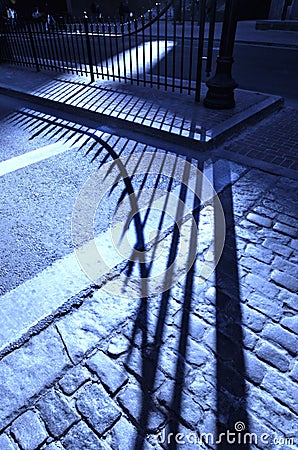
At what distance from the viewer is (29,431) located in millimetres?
1723

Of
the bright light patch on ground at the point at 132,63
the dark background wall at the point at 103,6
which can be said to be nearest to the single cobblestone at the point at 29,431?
the bright light patch on ground at the point at 132,63

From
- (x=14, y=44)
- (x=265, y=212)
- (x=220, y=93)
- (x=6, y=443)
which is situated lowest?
(x=6, y=443)

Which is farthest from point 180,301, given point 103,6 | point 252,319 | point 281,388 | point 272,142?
point 103,6

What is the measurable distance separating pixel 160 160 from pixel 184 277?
2208 mm

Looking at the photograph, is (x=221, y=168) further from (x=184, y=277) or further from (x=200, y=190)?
(x=184, y=277)

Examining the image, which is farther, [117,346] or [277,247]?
[277,247]

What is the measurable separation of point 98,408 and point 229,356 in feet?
2.84

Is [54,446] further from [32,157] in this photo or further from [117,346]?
[32,157]

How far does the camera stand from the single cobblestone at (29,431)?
5.50ft

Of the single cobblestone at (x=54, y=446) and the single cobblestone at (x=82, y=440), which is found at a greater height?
the single cobblestone at (x=82, y=440)

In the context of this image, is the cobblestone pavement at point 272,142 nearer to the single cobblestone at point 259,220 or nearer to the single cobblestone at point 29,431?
the single cobblestone at point 259,220

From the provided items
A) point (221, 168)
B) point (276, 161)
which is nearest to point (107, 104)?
point (221, 168)

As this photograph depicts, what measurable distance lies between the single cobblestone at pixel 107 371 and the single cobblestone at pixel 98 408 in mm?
51

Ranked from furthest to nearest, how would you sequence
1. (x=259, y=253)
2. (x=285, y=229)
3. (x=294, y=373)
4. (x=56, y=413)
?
(x=285, y=229), (x=259, y=253), (x=294, y=373), (x=56, y=413)
